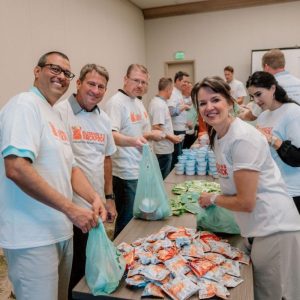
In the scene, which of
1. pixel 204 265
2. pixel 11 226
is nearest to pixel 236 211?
pixel 204 265

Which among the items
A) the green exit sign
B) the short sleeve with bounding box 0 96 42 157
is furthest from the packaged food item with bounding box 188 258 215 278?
the green exit sign

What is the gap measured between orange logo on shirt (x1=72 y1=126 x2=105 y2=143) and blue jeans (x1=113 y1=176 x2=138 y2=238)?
27.9 inches

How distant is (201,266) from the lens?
3.80 feet

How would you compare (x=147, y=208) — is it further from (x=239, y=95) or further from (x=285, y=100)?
(x=239, y=95)

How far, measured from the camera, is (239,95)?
589 cm

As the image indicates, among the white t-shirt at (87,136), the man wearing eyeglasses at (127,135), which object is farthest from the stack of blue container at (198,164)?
the white t-shirt at (87,136)

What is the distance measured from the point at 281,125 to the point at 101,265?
53.2 inches

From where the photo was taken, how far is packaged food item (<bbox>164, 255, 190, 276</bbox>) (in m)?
1.13

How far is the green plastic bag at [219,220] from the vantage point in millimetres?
1483

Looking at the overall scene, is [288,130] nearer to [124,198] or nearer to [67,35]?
[124,198]

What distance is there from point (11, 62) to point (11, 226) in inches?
89.5

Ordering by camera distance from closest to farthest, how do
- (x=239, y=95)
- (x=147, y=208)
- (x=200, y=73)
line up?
(x=147, y=208), (x=239, y=95), (x=200, y=73)

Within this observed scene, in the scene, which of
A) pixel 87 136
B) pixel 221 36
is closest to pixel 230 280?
pixel 87 136

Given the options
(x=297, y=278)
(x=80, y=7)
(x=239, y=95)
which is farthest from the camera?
(x=239, y=95)
